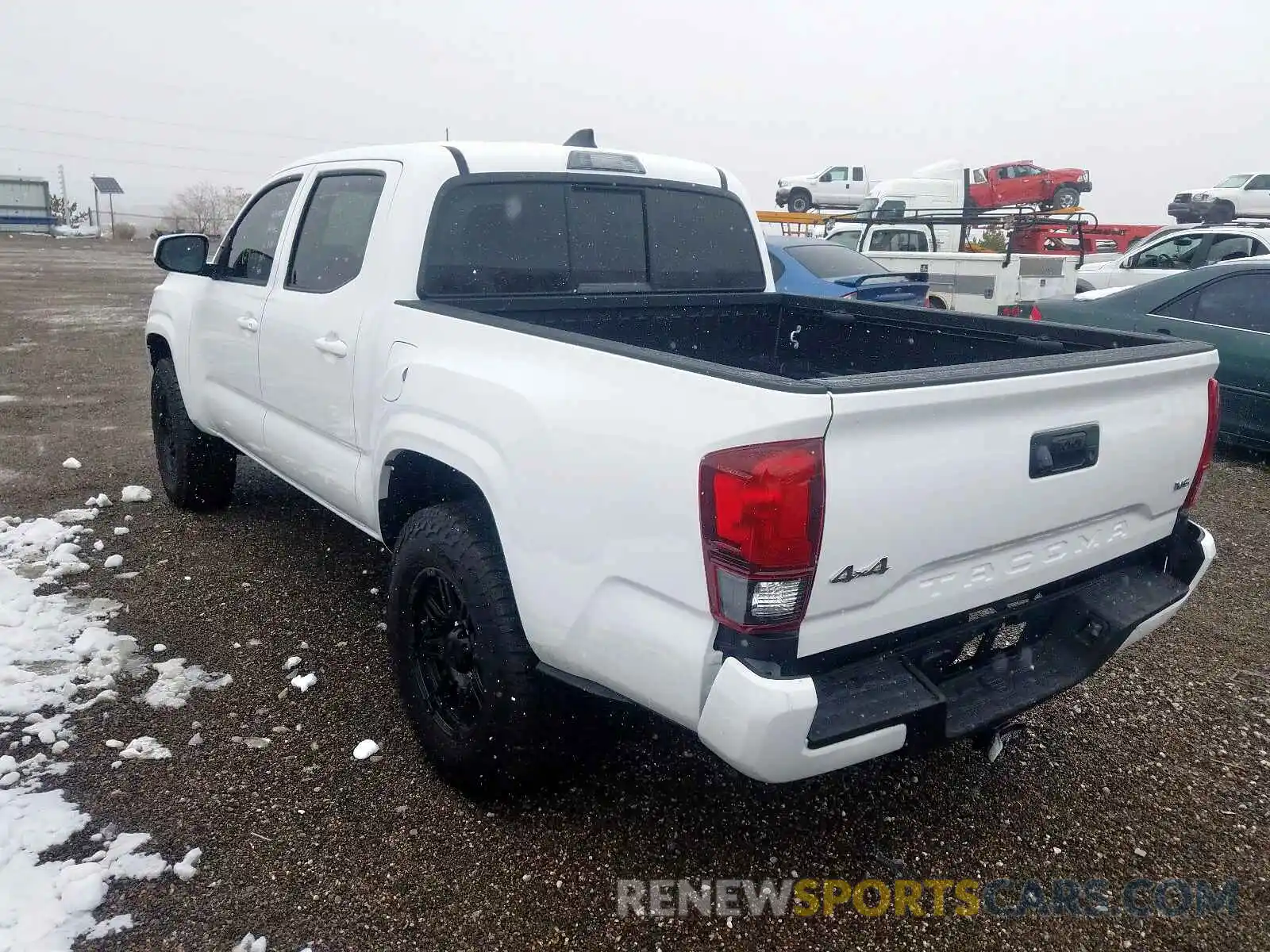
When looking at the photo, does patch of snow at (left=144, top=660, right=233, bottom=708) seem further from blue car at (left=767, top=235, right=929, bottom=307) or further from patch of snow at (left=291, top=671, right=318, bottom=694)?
blue car at (left=767, top=235, right=929, bottom=307)

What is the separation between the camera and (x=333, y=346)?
335cm

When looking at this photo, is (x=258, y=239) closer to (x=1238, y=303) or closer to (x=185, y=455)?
(x=185, y=455)

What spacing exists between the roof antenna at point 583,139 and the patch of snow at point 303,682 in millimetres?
2353

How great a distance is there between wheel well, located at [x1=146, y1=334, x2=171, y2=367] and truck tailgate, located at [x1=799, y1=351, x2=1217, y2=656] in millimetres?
4431

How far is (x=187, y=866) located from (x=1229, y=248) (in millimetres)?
13820

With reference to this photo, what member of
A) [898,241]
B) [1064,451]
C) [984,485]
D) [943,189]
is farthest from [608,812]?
[943,189]

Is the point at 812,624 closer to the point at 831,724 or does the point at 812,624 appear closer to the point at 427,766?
the point at 831,724

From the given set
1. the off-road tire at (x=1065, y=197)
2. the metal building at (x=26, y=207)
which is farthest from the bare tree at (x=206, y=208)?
the off-road tire at (x=1065, y=197)

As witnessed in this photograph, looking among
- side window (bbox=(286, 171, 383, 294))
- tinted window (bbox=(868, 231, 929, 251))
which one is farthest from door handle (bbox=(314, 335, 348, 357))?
tinted window (bbox=(868, 231, 929, 251))

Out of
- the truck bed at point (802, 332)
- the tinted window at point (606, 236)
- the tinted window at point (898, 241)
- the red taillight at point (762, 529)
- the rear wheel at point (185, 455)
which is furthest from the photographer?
the tinted window at point (898, 241)

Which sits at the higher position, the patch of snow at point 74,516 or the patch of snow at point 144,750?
the patch of snow at point 74,516

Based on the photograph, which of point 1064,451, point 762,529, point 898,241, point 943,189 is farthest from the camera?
point 943,189

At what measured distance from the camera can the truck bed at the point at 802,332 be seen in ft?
9.75

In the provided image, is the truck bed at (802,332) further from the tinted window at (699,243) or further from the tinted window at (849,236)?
the tinted window at (849,236)
